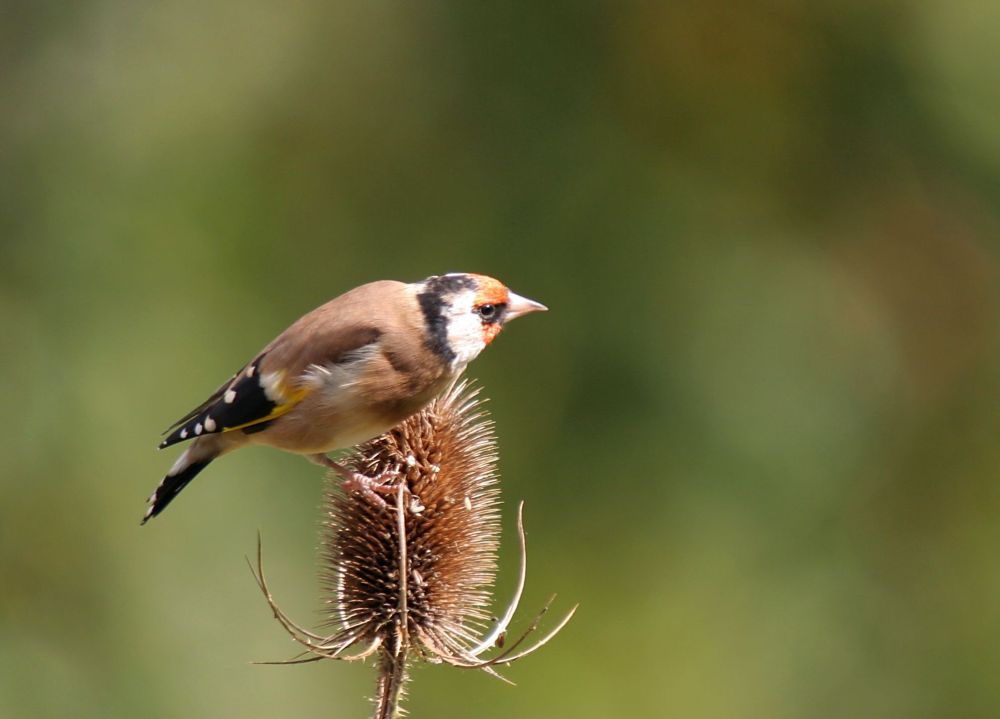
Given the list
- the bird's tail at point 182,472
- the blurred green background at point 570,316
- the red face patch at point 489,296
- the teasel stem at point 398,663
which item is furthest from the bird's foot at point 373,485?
the blurred green background at point 570,316

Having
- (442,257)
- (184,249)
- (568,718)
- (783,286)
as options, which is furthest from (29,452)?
(783,286)

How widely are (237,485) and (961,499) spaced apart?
5.98m

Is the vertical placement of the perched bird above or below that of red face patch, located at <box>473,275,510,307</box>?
below

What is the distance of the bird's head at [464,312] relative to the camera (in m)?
4.34

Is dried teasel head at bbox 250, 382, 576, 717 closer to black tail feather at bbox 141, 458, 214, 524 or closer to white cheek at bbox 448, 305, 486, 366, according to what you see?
white cheek at bbox 448, 305, 486, 366

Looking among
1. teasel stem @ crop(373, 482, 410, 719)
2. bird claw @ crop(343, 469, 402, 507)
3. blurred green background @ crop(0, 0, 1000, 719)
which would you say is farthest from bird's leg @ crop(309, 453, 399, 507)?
blurred green background @ crop(0, 0, 1000, 719)

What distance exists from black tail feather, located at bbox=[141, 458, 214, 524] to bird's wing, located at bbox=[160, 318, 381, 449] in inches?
10.2

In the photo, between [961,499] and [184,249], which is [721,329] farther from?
[184,249]

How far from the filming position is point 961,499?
10.6 meters

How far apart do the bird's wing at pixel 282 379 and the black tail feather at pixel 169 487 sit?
26 cm

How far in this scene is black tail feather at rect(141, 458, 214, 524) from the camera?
4.57 meters

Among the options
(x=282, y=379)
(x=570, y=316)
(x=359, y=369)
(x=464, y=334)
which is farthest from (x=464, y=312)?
(x=570, y=316)

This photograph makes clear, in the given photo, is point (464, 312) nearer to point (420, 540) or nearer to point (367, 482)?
point (367, 482)

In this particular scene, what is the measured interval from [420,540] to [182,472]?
3.03ft
